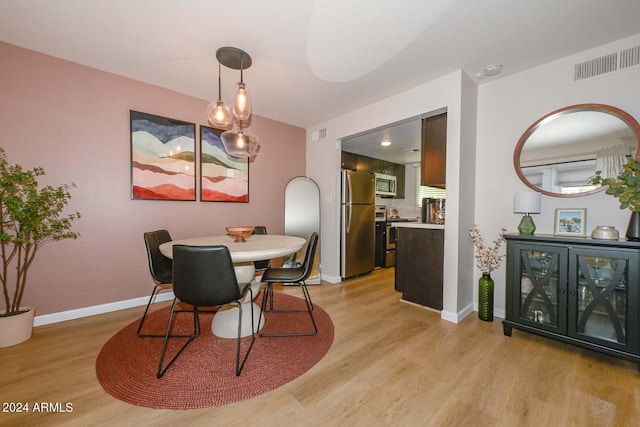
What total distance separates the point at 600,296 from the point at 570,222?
671 millimetres

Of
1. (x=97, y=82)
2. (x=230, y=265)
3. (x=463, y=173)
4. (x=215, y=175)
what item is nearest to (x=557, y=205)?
(x=463, y=173)

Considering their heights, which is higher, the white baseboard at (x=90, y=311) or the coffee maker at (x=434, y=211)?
the coffee maker at (x=434, y=211)

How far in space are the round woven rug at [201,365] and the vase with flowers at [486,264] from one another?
5.02 feet

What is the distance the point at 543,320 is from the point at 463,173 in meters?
1.40

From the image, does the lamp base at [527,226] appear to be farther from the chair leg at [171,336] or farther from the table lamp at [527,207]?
the chair leg at [171,336]

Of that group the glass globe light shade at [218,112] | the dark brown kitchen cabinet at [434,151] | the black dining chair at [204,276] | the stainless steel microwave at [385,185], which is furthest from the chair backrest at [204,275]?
the stainless steel microwave at [385,185]

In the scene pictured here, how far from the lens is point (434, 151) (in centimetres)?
283

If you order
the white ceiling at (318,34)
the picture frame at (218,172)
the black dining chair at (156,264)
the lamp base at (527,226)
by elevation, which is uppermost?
the white ceiling at (318,34)

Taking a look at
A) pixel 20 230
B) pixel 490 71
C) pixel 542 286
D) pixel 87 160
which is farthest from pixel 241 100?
pixel 542 286

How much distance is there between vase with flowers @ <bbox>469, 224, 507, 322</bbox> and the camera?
99.8 inches

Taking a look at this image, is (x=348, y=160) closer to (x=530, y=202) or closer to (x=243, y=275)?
(x=530, y=202)

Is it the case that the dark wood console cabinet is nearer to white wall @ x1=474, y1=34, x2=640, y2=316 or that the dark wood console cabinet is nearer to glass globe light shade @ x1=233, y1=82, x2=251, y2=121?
white wall @ x1=474, y1=34, x2=640, y2=316

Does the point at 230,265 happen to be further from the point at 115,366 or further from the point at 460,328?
the point at 460,328

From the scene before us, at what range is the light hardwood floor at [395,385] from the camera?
1.33 m
